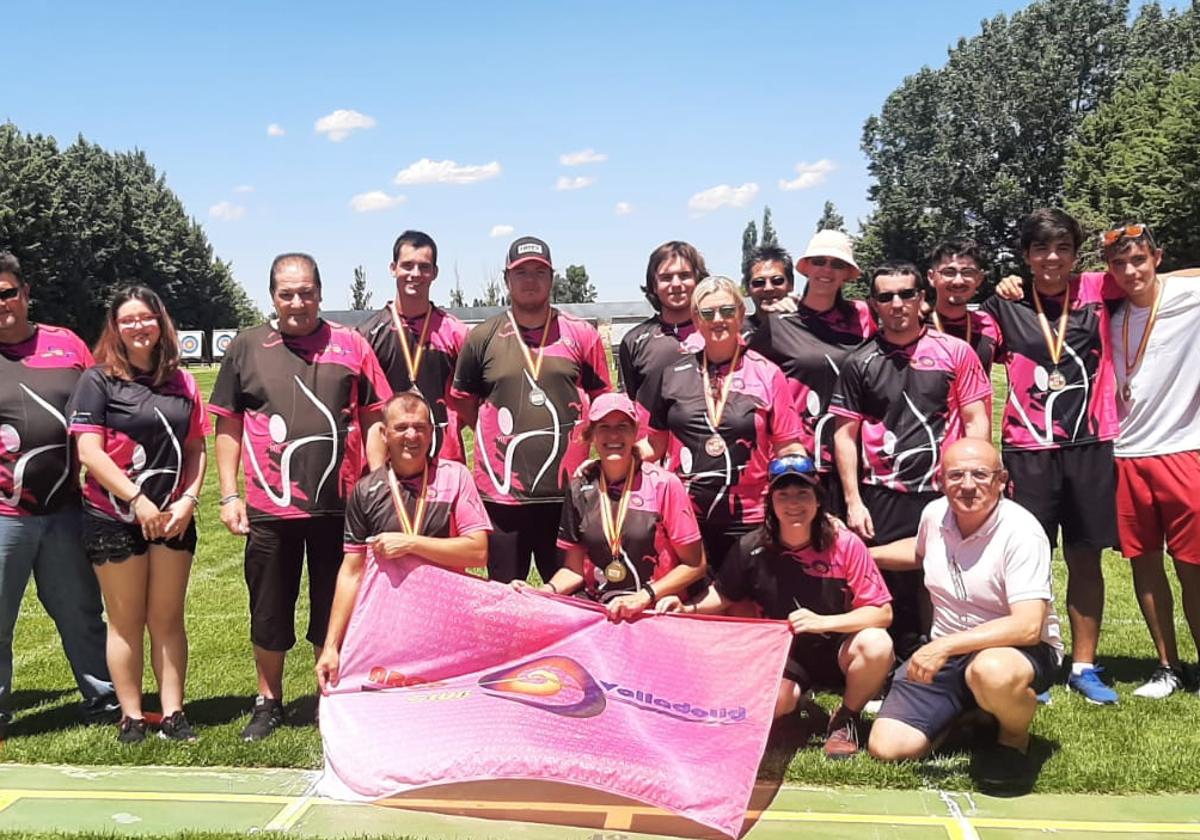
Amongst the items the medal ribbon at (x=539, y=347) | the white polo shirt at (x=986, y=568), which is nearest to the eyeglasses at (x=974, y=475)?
the white polo shirt at (x=986, y=568)

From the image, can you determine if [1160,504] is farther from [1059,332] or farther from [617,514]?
[617,514]

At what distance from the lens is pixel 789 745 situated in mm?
4504

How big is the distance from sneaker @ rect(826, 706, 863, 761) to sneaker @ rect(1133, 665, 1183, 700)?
5.98ft

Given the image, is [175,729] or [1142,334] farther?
[1142,334]

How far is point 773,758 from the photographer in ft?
14.3

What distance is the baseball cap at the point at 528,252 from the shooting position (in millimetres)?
4960

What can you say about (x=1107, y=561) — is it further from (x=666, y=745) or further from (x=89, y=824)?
Result: (x=89, y=824)

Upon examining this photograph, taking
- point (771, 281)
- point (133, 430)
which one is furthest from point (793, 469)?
point (133, 430)

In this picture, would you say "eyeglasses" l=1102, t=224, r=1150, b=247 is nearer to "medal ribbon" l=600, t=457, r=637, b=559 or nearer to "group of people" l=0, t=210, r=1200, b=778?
"group of people" l=0, t=210, r=1200, b=778

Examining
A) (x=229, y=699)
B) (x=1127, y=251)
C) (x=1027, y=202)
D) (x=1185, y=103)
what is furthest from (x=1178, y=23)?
(x=229, y=699)

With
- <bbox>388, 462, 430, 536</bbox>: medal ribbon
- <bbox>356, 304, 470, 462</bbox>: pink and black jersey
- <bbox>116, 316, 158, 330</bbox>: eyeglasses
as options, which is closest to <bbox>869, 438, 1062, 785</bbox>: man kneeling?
<bbox>388, 462, 430, 536</bbox>: medal ribbon

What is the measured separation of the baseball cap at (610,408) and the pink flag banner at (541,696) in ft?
2.76

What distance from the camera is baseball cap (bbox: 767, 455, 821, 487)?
4234 mm

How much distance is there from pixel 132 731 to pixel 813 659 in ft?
10.9
